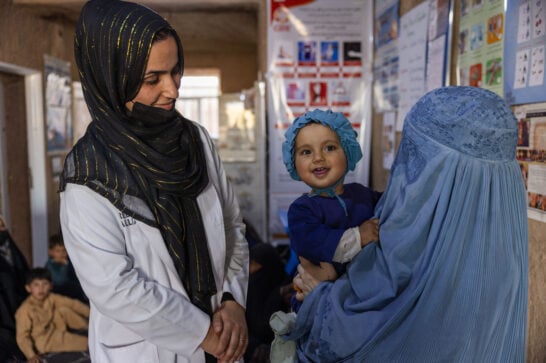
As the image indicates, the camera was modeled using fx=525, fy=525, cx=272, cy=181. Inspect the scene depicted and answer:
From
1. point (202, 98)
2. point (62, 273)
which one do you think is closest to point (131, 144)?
point (62, 273)

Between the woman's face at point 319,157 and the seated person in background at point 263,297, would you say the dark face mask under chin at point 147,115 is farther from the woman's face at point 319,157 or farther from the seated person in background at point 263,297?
the seated person in background at point 263,297

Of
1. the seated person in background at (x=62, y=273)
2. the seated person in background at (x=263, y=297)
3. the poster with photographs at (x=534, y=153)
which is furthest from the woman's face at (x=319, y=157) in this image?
the seated person in background at (x=62, y=273)

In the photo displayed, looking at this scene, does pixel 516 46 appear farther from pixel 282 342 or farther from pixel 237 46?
pixel 237 46

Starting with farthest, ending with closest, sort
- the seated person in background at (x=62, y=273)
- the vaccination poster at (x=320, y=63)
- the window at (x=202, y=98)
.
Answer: the window at (x=202, y=98), the vaccination poster at (x=320, y=63), the seated person in background at (x=62, y=273)

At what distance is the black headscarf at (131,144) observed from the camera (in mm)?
1196

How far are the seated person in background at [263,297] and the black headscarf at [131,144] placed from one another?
64.4 inches

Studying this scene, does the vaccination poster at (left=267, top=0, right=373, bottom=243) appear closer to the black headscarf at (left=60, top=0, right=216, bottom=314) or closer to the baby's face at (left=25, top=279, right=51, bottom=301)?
the baby's face at (left=25, top=279, right=51, bottom=301)

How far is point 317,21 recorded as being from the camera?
158 inches

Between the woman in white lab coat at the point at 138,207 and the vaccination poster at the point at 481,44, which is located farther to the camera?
the vaccination poster at the point at 481,44

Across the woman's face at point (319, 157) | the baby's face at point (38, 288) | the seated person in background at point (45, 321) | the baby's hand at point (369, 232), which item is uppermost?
the woman's face at point (319, 157)

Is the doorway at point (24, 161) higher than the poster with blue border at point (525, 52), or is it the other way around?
the poster with blue border at point (525, 52)

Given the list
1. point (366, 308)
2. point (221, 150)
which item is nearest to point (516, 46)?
point (366, 308)

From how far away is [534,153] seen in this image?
1827mm

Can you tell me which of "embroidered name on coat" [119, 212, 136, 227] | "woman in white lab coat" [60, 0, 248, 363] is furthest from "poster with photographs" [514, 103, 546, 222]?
"embroidered name on coat" [119, 212, 136, 227]
